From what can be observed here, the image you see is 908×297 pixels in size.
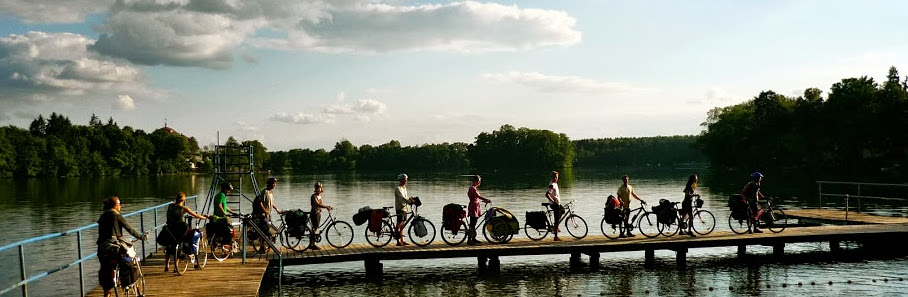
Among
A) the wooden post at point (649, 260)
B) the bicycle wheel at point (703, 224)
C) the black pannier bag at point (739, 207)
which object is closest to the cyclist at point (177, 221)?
the wooden post at point (649, 260)

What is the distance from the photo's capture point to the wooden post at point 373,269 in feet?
64.6

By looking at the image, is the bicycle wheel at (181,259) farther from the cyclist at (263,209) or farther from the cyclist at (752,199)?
the cyclist at (752,199)

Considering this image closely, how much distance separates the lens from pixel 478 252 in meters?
18.9

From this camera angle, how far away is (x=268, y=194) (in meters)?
18.2

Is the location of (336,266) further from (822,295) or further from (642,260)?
(822,295)

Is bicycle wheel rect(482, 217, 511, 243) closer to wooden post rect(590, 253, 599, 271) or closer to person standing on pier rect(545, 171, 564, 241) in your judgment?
person standing on pier rect(545, 171, 564, 241)

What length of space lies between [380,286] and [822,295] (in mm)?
10479

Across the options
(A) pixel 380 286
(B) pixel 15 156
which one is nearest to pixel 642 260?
(A) pixel 380 286

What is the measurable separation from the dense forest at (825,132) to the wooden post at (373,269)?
7975cm

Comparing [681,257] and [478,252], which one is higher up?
[478,252]

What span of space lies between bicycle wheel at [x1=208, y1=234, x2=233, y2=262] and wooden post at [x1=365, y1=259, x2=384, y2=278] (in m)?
3.59

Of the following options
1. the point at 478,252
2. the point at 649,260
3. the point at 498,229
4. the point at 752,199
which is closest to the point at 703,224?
the point at 752,199

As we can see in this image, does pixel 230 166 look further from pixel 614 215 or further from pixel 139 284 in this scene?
pixel 614 215

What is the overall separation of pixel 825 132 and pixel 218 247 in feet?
332
